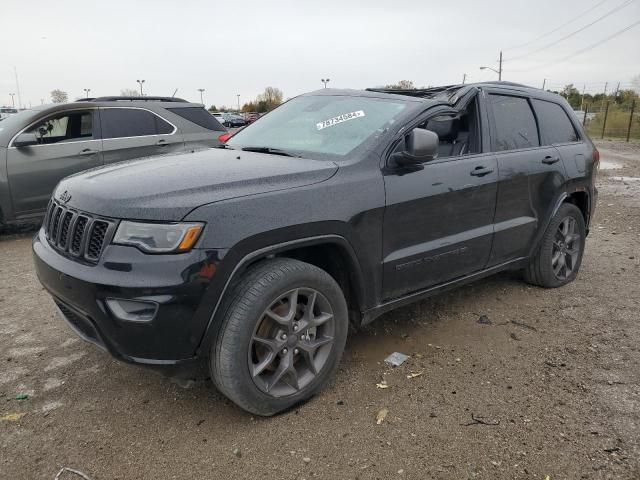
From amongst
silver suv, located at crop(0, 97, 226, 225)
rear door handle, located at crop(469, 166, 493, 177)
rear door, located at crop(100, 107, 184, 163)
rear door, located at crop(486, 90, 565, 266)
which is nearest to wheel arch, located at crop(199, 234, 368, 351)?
rear door handle, located at crop(469, 166, 493, 177)

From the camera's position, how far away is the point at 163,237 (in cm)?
234

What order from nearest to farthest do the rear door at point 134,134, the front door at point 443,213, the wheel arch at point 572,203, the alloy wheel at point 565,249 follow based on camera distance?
the front door at point 443,213
the wheel arch at point 572,203
the alloy wheel at point 565,249
the rear door at point 134,134

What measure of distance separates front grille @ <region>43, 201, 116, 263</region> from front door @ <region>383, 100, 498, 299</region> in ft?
4.97

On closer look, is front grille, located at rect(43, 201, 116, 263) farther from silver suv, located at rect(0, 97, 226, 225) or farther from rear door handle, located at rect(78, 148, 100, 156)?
rear door handle, located at rect(78, 148, 100, 156)

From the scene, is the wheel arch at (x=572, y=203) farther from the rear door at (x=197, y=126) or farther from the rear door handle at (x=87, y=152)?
the rear door handle at (x=87, y=152)

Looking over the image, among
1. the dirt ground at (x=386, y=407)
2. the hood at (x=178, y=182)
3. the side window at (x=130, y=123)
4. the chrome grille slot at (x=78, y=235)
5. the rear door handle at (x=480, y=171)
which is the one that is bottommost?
the dirt ground at (x=386, y=407)

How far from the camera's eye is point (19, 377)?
10.5 ft

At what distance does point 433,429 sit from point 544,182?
2471 mm

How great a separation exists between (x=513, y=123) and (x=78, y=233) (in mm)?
3283

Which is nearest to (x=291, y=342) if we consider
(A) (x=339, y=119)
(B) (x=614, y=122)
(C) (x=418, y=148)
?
(C) (x=418, y=148)

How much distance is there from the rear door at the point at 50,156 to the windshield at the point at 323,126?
3672mm

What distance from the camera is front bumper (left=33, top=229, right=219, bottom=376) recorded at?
231 centimetres

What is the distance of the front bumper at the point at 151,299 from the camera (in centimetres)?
231

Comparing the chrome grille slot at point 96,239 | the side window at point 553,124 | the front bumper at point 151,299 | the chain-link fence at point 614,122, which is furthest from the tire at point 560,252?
the chain-link fence at point 614,122
